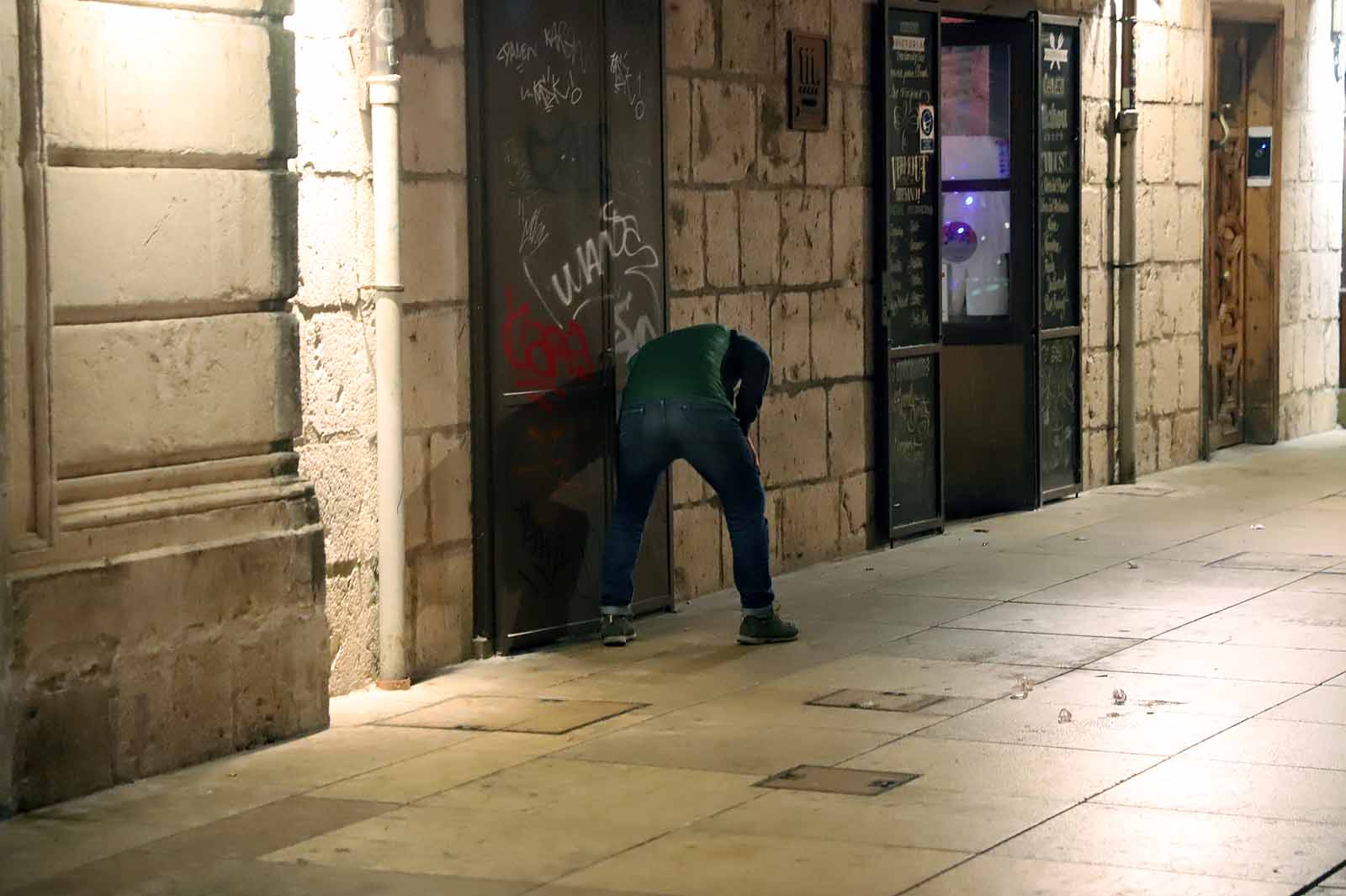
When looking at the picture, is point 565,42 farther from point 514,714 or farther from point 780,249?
point 514,714

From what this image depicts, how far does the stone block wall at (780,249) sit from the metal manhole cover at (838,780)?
12.1ft

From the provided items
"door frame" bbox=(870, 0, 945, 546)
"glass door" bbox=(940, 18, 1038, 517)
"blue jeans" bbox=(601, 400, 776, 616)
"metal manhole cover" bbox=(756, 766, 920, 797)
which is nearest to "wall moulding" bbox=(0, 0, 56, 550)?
"metal manhole cover" bbox=(756, 766, 920, 797)

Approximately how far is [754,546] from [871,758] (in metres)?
2.28

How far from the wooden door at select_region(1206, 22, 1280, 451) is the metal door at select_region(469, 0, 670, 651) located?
8.31 metres

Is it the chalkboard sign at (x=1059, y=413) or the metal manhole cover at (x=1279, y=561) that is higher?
the chalkboard sign at (x=1059, y=413)

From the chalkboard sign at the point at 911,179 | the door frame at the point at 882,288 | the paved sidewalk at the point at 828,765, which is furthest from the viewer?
the chalkboard sign at the point at 911,179

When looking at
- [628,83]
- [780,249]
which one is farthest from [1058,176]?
[628,83]

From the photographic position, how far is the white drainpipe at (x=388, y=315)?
8.37m

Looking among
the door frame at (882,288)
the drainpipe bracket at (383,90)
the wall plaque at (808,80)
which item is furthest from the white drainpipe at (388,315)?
the door frame at (882,288)

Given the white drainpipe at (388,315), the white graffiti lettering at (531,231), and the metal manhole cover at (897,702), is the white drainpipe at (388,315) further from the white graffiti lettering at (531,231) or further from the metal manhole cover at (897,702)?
the metal manhole cover at (897,702)

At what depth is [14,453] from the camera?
21.9 ft

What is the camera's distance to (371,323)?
8547 mm

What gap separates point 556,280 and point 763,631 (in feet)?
5.67

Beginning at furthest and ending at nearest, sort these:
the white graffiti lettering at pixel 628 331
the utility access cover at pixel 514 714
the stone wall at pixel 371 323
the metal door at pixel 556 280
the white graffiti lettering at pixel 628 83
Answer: the white graffiti lettering at pixel 628 331 < the white graffiti lettering at pixel 628 83 < the metal door at pixel 556 280 < the stone wall at pixel 371 323 < the utility access cover at pixel 514 714
